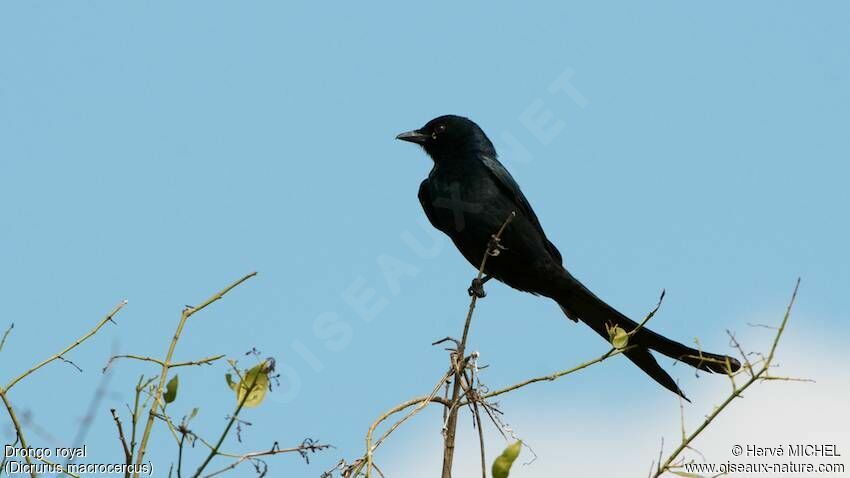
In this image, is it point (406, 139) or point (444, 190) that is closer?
point (444, 190)

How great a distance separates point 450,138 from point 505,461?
4.94m

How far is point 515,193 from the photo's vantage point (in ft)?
19.3

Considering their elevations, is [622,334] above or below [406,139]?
below

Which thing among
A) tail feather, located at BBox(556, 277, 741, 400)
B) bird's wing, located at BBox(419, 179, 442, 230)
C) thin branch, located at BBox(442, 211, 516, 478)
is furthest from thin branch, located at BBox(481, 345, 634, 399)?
bird's wing, located at BBox(419, 179, 442, 230)

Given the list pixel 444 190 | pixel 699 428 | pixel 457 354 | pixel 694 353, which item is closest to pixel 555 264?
pixel 444 190

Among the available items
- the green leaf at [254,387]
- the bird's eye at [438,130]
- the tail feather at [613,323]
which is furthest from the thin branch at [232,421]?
the bird's eye at [438,130]

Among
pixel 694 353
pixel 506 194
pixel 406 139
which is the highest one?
pixel 406 139

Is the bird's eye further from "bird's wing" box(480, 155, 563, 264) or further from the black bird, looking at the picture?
"bird's wing" box(480, 155, 563, 264)

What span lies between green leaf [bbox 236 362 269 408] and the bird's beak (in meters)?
5.11

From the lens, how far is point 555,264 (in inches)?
224

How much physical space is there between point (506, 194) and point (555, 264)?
1.74 ft

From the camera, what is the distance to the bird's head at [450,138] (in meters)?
6.34

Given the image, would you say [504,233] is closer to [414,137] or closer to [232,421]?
[414,137]

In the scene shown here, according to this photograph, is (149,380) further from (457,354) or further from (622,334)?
(622,334)
